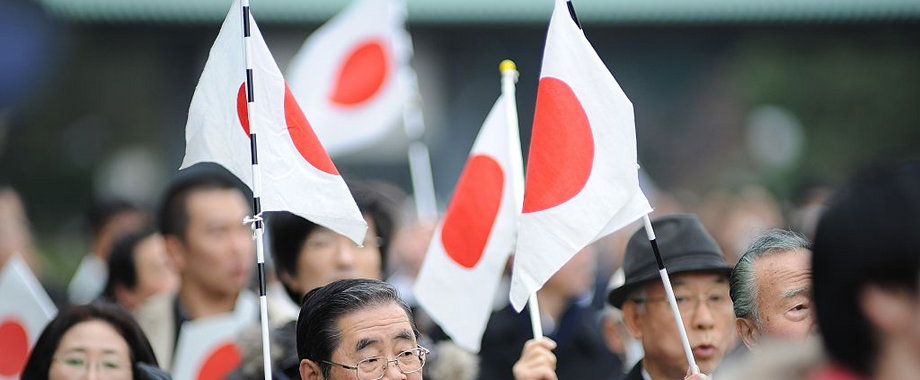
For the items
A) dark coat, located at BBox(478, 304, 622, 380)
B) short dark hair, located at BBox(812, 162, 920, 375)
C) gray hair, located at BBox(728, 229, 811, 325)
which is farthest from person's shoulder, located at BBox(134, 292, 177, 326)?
short dark hair, located at BBox(812, 162, 920, 375)

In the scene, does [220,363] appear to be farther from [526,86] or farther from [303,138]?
[526,86]

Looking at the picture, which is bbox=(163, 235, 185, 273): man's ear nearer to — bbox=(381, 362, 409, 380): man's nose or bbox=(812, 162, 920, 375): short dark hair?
bbox=(381, 362, 409, 380): man's nose

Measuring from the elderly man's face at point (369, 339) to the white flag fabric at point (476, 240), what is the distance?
1.13m

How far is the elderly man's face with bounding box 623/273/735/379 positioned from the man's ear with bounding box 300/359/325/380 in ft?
4.05

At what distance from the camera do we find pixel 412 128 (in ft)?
29.2

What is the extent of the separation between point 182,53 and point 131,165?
1.88 m

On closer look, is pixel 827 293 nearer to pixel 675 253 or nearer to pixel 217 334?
pixel 675 253

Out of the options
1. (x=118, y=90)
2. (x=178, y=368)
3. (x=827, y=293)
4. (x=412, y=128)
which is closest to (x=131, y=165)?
(x=118, y=90)

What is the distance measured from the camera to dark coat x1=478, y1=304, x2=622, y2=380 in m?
7.07

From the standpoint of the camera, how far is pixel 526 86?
75.5 feet

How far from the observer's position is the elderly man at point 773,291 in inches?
175

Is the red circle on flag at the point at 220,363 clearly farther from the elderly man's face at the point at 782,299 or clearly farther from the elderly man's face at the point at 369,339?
the elderly man's face at the point at 782,299

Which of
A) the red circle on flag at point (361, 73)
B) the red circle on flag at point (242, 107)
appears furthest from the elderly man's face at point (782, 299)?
the red circle on flag at point (361, 73)

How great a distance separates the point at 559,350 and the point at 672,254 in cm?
202
